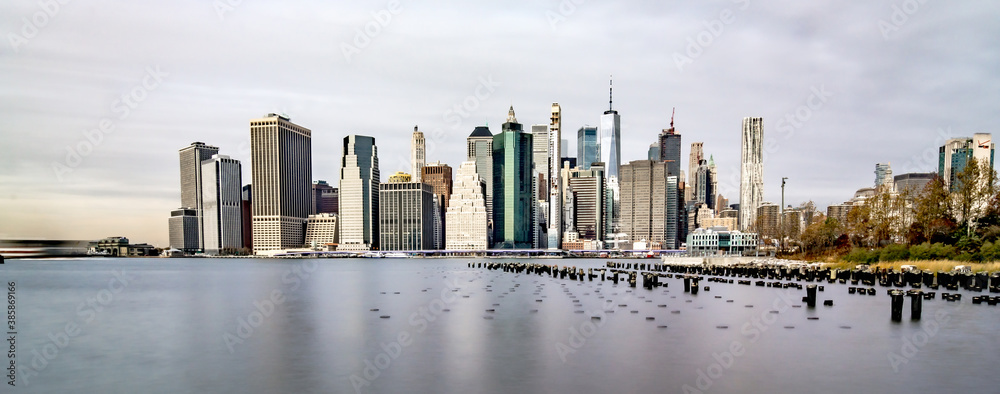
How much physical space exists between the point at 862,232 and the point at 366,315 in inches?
3091

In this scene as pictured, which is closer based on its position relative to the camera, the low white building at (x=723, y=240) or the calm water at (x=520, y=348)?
the calm water at (x=520, y=348)

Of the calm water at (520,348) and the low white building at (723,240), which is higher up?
the calm water at (520,348)

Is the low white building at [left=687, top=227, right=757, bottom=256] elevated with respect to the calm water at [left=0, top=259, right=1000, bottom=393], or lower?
lower

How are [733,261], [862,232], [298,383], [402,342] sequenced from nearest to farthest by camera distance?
[298,383]
[402,342]
[862,232]
[733,261]

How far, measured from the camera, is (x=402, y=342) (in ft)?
85.0

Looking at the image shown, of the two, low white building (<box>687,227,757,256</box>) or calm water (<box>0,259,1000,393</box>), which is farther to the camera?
low white building (<box>687,227,757,256</box>)

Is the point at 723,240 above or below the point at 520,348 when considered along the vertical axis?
below

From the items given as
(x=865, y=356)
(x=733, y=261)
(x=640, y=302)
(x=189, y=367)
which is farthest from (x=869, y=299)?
(x=733, y=261)

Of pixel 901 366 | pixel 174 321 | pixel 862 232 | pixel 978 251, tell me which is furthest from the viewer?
pixel 862 232

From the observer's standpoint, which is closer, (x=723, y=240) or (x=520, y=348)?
(x=520, y=348)

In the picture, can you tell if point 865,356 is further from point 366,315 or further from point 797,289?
point 797,289

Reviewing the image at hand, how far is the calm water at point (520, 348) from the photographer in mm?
18750

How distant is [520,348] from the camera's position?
79.9 ft

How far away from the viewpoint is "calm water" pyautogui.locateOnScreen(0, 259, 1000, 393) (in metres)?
18.8
